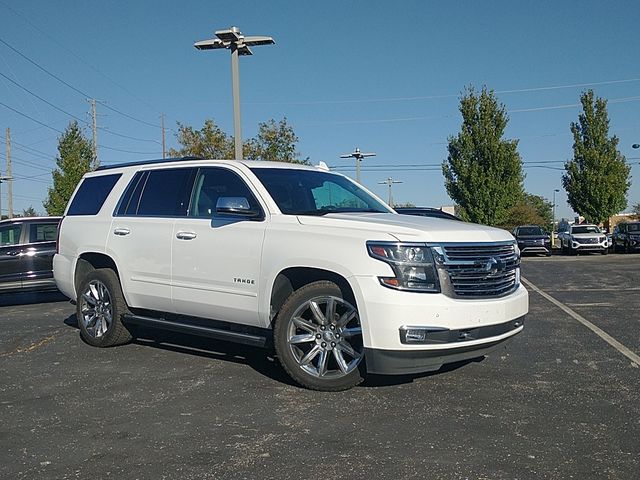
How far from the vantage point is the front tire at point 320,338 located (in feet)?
16.3

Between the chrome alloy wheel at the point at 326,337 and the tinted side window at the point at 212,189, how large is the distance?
1394 millimetres

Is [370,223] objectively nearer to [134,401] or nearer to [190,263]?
[190,263]

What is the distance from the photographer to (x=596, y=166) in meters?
38.7

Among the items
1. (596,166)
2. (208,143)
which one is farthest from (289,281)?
(596,166)

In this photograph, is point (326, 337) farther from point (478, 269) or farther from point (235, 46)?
point (235, 46)

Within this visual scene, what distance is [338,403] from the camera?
15.6 feet

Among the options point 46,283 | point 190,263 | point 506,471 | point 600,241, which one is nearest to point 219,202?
point 190,263

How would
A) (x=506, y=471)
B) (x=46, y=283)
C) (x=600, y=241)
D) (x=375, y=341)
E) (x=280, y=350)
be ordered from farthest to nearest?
(x=600, y=241) < (x=46, y=283) < (x=280, y=350) < (x=375, y=341) < (x=506, y=471)

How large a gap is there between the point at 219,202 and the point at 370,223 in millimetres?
1344

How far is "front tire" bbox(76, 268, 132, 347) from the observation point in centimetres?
666

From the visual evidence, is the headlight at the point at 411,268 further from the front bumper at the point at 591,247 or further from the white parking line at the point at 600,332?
the front bumper at the point at 591,247

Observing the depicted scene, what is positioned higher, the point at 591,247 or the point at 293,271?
the point at 293,271

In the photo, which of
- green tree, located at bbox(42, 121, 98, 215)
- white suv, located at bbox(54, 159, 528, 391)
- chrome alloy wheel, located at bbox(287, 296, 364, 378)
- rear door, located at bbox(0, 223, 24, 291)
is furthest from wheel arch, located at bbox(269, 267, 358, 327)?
green tree, located at bbox(42, 121, 98, 215)

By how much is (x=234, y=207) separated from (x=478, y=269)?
80.6 inches
